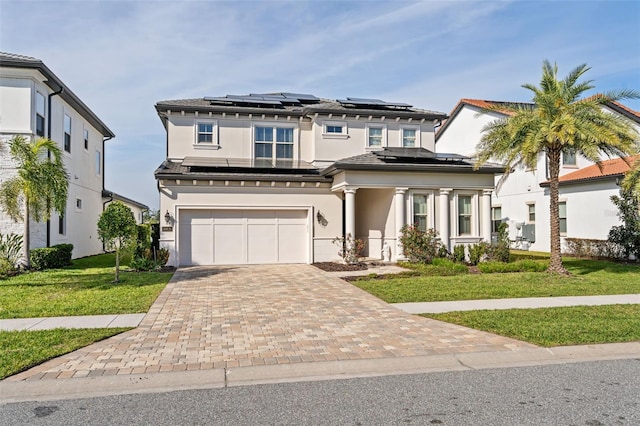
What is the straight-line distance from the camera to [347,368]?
582 centimetres

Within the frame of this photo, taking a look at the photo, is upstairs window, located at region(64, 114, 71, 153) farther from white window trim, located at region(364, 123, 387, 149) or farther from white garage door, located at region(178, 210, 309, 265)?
white window trim, located at region(364, 123, 387, 149)

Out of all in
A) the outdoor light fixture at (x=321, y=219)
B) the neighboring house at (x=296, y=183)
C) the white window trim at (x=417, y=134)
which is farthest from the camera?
the white window trim at (x=417, y=134)

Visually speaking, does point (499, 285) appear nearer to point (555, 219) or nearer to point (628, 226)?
point (555, 219)

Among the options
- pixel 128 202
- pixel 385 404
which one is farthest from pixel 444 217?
pixel 128 202

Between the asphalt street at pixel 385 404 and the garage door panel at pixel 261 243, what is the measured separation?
13292mm

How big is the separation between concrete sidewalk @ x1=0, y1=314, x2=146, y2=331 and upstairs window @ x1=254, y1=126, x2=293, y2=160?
12.9 m

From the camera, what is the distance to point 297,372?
5.69m

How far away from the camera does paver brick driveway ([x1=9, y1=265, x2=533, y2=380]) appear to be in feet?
19.5

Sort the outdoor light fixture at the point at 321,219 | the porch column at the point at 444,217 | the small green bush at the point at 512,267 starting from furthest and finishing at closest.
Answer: the outdoor light fixture at the point at 321,219 < the porch column at the point at 444,217 < the small green bush at the point at 512,267

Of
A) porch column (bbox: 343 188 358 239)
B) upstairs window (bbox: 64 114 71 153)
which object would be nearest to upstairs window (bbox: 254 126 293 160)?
porch column (bbox: 343 188 358 239)

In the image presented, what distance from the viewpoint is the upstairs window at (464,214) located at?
19.0 m

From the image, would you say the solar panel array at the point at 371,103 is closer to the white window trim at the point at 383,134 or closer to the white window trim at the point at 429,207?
the white window trim at the point at 383,134

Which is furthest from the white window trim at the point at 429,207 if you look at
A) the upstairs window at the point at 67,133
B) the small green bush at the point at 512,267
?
the upstairs window at the point at 67,133

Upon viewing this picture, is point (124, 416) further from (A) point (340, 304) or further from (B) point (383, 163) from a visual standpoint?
(B) point (383, 163)
